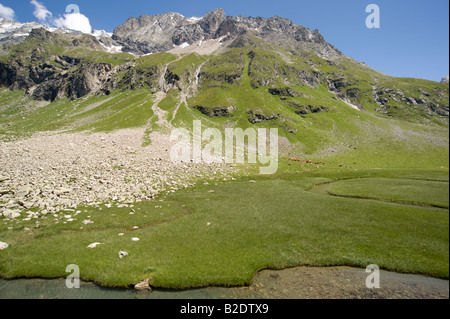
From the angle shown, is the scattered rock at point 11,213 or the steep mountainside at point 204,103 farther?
the steep mountainside at point 204,103

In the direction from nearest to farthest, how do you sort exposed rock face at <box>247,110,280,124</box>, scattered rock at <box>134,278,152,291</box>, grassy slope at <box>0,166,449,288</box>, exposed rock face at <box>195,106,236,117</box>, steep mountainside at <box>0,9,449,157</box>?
scattered rock at <box>134,278,152,291</box> < grassy slope at <box>0,166,449,288</box> < steep mountainside at <box>0,9,449,157</box> < exposed rock face at <box>247,110,280,124</box> < exposed rock face at <box>195,106,236,117</box>

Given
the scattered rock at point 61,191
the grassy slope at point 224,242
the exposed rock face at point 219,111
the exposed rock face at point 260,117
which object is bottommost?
the grassy slope at point 224,242

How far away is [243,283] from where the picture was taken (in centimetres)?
1533

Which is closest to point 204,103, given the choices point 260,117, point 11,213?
point 260,117

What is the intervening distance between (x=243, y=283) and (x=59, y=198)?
90.8 feet

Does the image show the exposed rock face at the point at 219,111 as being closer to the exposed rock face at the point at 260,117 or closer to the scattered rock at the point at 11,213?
the exposed rock face at the point at 260,117

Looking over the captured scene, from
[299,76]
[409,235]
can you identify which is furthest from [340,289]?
[299,76]

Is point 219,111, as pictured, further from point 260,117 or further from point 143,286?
point 143,286

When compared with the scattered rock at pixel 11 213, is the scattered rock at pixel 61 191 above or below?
above

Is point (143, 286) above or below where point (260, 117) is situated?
below

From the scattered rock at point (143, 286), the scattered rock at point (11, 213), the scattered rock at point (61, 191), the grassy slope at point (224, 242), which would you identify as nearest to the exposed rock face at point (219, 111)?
the scattered rock at point (61, 191)

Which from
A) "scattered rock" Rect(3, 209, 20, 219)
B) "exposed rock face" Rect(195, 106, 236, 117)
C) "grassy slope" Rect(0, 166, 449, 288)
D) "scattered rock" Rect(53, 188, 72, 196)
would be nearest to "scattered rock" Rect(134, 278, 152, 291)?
"grassy slope" Rect(0, 166, 449, 288)

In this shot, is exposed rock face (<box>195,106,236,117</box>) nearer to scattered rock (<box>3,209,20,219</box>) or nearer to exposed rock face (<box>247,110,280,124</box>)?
exposed rock face (<box>247,110,280,124</box>)
